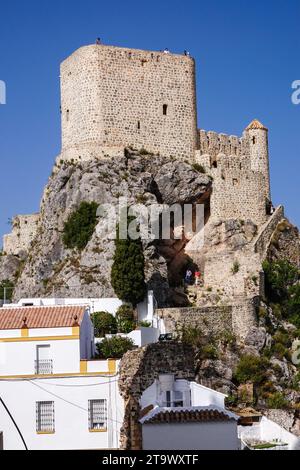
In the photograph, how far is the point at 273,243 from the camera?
56.9m

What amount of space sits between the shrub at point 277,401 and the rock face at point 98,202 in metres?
7.43

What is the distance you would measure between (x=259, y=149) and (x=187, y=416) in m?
35.1

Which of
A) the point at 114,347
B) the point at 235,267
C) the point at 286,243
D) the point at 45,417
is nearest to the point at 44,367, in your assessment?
the point at 45,417

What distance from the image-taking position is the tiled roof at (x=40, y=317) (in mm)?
32219

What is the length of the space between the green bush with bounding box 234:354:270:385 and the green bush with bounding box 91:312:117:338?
7.01m

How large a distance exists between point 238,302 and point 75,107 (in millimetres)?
15522

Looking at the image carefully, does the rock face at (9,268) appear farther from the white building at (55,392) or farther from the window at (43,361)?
the window at (43,361)

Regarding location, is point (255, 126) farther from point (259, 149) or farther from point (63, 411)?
point (63, 411)

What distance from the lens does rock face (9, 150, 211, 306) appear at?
50.8m

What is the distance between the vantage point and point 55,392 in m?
29.6

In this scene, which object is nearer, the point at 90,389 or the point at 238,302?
the point at 90,389

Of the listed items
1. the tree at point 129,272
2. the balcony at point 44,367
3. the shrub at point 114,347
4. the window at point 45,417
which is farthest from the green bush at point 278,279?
the window at point 45,417
